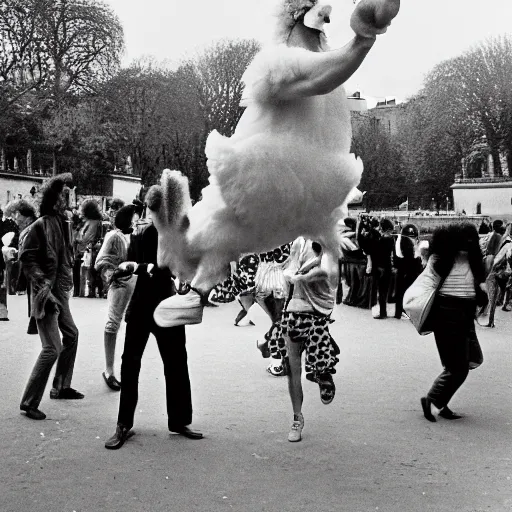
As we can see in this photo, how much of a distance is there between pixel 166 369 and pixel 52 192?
1.74m

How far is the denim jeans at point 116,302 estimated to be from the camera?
6.65 m

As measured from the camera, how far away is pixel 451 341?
18.8 feet

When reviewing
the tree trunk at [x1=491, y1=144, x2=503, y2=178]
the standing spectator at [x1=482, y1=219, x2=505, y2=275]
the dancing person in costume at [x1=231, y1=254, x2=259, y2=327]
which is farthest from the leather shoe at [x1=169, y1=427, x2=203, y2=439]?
the tree trunk at [x1=491, y1=144, x2=503, y2=178]

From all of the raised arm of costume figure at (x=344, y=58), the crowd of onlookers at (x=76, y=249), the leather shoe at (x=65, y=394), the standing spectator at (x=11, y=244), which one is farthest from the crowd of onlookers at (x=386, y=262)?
the raised arm of costume figure at (x=344, y=58)

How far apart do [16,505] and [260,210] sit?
2.14m

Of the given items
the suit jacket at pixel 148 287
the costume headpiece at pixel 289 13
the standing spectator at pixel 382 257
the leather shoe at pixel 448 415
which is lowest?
Result: the leather shoe at pixel 448 415

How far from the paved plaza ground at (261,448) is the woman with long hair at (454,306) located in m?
0.26

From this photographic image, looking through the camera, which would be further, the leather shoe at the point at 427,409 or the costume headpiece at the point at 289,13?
the leather shoe at the point at 427,409

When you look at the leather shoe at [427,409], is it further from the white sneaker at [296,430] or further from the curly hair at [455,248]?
the white sneaker at [296,430]

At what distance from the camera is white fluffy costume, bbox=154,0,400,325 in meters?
2.91

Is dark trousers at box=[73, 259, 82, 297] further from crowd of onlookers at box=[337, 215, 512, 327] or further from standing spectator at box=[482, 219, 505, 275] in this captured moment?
standing spectator at box=[482, 219, 505, 275]

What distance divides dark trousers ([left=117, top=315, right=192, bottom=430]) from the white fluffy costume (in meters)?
1.83

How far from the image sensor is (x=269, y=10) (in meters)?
3.16

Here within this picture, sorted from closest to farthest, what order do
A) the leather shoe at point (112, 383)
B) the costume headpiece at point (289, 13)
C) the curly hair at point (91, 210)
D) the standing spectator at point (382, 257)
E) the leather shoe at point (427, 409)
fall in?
the costume headpiece at point (289, 13), the leather shoe at point (427, 409), the leather shoe at point (112, 383), the curly hair at point (91, 210), the standing spectator at point (382, 257)
